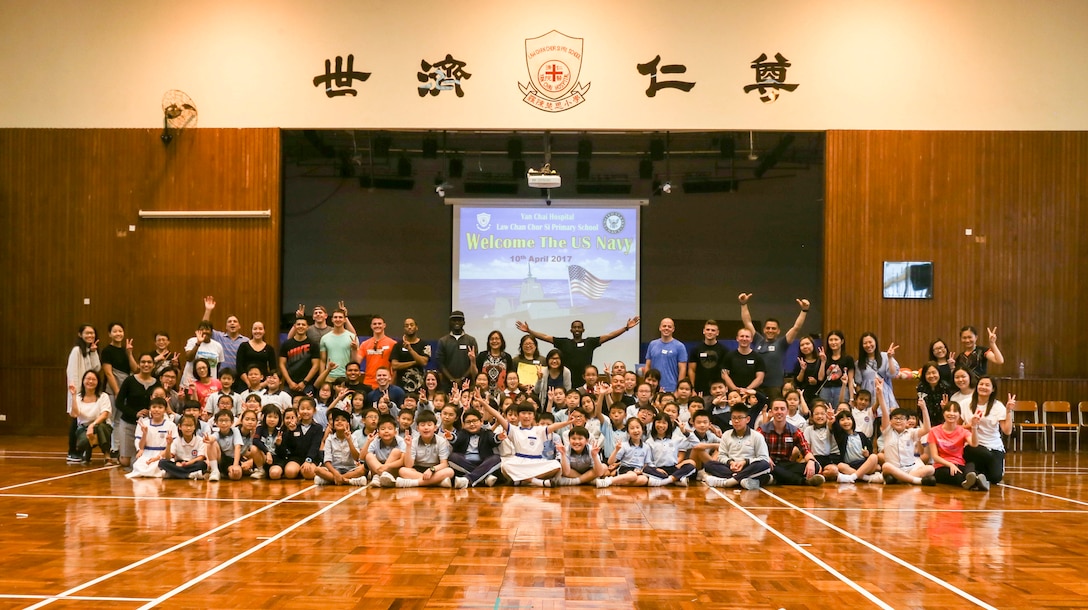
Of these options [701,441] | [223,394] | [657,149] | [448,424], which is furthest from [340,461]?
[657,149]

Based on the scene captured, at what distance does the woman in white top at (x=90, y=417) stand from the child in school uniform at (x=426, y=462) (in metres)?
4.01

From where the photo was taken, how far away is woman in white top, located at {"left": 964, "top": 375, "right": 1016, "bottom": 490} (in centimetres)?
891

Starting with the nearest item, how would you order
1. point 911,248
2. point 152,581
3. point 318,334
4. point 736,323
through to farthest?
point 152,581 → point 318,334 → point 911,248 → point 736,323

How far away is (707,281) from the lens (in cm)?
1514

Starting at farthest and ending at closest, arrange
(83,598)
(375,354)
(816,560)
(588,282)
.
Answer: (588,282) → (375,354) → (816,560) → (83,598)

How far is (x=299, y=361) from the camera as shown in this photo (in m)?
10.6

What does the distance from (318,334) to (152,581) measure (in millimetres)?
6420

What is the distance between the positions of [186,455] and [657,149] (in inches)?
360

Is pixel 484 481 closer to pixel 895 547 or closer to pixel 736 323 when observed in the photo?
pixel 895 547

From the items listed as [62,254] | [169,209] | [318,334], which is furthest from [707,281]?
[62,254]

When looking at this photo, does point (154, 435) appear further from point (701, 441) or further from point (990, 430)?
point (990, 430)

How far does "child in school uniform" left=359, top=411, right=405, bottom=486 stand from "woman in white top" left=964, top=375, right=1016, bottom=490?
19.3 ft

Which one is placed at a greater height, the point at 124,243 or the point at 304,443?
the point at 124,243

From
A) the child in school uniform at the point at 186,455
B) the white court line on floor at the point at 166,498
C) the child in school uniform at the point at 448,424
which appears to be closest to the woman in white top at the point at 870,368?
the child in school uniform at the point at 448,424
